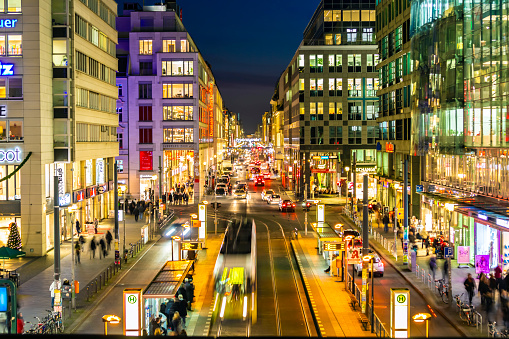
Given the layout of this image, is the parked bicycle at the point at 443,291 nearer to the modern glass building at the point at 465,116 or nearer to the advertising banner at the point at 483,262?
the modern glass building at the point at 465,116

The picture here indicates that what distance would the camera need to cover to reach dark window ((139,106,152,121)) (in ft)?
312

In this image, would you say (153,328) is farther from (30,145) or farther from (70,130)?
(70,130)

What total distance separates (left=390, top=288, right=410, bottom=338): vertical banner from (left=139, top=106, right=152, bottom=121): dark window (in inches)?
3047

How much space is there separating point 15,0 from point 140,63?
50.1m

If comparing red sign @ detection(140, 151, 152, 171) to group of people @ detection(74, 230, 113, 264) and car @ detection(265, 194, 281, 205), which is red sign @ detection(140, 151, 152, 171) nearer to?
car @ detection(265, 194, 281, 205)

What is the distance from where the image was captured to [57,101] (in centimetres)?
5088

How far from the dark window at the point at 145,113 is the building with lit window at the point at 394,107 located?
1473 inches

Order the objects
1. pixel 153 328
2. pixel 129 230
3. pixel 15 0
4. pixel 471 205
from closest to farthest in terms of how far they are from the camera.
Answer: pixel 153 328, pixel 471 205, pixel 15 0, pixel 129 230

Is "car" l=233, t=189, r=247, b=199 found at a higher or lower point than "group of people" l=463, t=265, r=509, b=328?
higher

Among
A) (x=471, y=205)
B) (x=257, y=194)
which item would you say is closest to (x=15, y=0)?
(x=471, y=205)

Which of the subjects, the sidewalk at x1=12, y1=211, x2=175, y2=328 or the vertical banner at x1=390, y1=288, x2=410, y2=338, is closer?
the vertical banner at x1=390, y1=288, x2=410, y2=338

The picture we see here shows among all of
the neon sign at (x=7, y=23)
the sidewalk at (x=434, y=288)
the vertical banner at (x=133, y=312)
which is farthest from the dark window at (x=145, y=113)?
the vertical banner at (x=133, y=312)

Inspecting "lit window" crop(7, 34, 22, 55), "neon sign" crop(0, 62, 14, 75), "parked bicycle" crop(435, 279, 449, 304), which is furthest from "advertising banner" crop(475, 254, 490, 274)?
"lit window" crop(7, 34, 22, 55)

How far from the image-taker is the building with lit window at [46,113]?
46.4 meters
